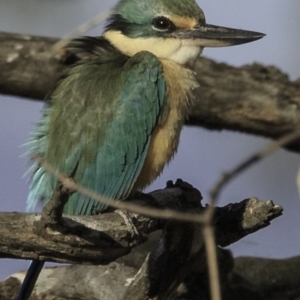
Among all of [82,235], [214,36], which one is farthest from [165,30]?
[82,235]

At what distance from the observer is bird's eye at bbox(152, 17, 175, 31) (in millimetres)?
3539

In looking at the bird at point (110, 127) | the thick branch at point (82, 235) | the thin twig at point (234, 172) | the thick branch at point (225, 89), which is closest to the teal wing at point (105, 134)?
the bird at point (110, 127)

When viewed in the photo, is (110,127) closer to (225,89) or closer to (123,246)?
Answer: (123,246)

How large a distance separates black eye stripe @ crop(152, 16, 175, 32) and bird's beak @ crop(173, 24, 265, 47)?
33 millimetres

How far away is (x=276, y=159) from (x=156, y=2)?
2.74 meters

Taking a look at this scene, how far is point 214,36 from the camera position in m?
3.59

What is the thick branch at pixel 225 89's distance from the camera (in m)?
4.04

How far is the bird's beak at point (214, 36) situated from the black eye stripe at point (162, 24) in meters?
0.03

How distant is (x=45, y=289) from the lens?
3.77 m

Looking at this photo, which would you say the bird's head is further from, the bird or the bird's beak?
the bird

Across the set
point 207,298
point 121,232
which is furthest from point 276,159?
point 121,232

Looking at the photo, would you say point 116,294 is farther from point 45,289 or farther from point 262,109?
point 262,109

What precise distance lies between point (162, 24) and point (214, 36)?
249mm

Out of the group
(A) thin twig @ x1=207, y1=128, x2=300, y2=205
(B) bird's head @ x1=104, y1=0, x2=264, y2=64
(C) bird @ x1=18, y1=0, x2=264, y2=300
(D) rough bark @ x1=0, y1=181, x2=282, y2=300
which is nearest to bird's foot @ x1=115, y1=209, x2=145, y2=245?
(D) rough bark @ x1=0, y1=181, x2=282, y2=300
